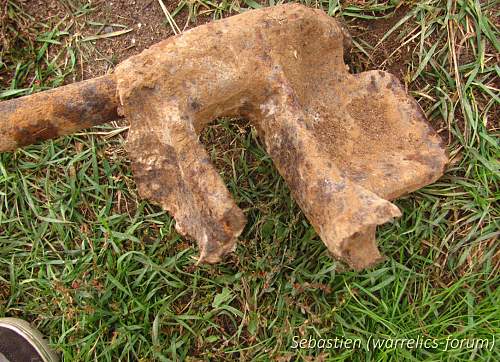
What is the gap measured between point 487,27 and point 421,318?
126 centimetres

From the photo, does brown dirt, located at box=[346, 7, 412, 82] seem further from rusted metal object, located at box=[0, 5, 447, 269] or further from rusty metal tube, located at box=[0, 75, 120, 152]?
rusty metal tube, located at box=[0, 75, 120, 152]

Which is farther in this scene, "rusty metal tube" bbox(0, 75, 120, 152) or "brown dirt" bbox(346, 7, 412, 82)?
"brown dirt" bbox(346, 7, 412, 82)

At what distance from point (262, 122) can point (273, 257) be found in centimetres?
61

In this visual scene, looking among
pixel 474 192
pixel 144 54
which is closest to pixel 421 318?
pixel 474 192

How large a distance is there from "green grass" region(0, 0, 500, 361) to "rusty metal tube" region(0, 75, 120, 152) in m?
0.55

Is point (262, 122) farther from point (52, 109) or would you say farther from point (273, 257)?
point (52, 109)

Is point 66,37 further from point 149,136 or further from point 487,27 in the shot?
point 487,27

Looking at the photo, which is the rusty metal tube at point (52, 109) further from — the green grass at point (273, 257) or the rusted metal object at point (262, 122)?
the green grass at point (273, 257)

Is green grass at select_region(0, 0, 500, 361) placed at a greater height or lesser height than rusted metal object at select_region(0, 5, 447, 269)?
lesser

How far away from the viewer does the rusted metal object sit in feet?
5.65

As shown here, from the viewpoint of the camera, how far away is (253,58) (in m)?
1.86

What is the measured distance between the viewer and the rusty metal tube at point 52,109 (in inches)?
72.7

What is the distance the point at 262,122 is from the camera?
77.0 inches

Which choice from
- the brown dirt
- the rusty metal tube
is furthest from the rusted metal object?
the brown dirt
